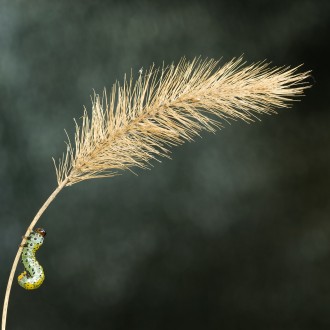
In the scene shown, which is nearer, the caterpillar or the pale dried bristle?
the pale dried bristle

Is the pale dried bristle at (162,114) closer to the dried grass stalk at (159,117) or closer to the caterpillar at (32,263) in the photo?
the dried grass stalk at (159,117)

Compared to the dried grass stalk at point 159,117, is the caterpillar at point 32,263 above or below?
below

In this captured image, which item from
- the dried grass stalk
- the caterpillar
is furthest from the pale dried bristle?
the caterpillar

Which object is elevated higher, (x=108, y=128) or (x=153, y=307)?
(x=108, y=128)

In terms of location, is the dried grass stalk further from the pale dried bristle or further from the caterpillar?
the caterpillar

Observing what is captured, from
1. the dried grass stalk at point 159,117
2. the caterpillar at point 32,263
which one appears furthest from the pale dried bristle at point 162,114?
the caterpillar at point 32,263

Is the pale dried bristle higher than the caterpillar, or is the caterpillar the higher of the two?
the pale dried bristle

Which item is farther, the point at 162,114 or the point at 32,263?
the point at 32,263

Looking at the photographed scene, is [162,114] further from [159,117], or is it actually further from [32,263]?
[32,263]

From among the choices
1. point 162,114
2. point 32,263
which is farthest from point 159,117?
point 32,263

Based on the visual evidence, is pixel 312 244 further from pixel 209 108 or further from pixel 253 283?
pixel 209 108

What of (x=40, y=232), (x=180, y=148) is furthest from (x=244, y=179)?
(x=40, y=232)
